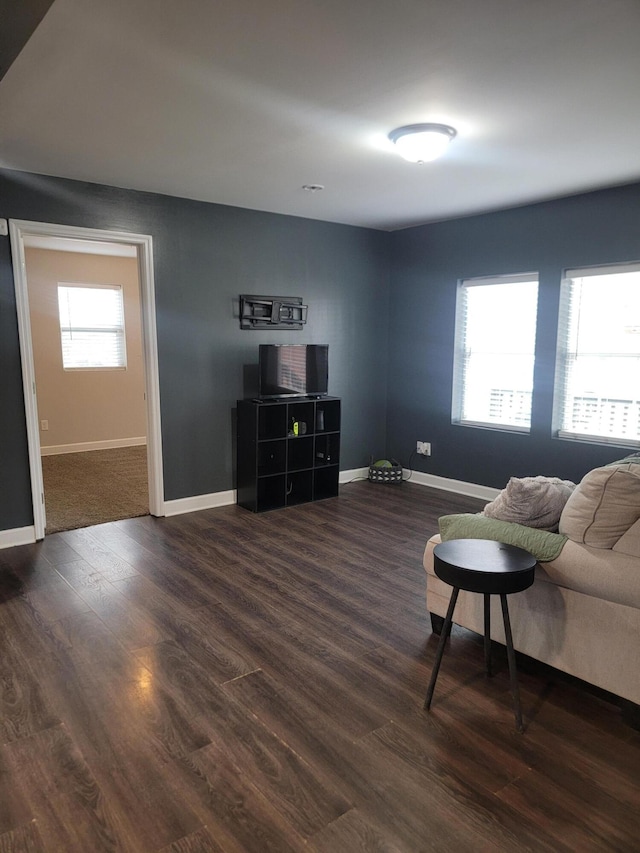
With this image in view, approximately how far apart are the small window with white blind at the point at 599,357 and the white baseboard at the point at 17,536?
13.6 feet

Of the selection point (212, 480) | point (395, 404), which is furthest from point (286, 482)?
point (395, 404)

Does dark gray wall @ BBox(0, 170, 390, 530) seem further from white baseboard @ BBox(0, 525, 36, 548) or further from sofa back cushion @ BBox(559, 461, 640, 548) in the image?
sofa back cushion @ BBox(559, 461, 640, 548)

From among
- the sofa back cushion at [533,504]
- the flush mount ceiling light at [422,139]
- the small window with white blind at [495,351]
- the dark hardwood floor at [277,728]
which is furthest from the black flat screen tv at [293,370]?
the sofa back cushion at [533,504]

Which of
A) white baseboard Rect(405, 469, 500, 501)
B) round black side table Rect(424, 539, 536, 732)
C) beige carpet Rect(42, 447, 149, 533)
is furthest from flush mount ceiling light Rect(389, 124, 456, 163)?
beige carpet Rect(42, 447, 149, 533)

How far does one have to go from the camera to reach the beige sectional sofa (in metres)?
2.14

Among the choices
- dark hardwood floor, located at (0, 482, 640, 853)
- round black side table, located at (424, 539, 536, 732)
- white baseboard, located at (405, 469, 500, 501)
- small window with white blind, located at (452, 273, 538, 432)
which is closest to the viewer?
dark hardwood floor, located at (0, 482, 640, 853)

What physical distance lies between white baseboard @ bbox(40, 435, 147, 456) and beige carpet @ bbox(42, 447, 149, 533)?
12 cm

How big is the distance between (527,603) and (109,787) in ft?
5.64

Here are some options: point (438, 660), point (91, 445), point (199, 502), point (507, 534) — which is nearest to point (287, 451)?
point (199, 502)

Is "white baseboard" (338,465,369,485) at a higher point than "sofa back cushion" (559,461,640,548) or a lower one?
lower

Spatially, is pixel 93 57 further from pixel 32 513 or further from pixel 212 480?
pixel 212 480

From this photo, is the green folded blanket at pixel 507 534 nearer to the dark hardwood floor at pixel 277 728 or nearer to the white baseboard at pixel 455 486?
the dark hardwood floor at pixel 277 728

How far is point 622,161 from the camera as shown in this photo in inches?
140

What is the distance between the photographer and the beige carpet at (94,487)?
4746 millimetres
